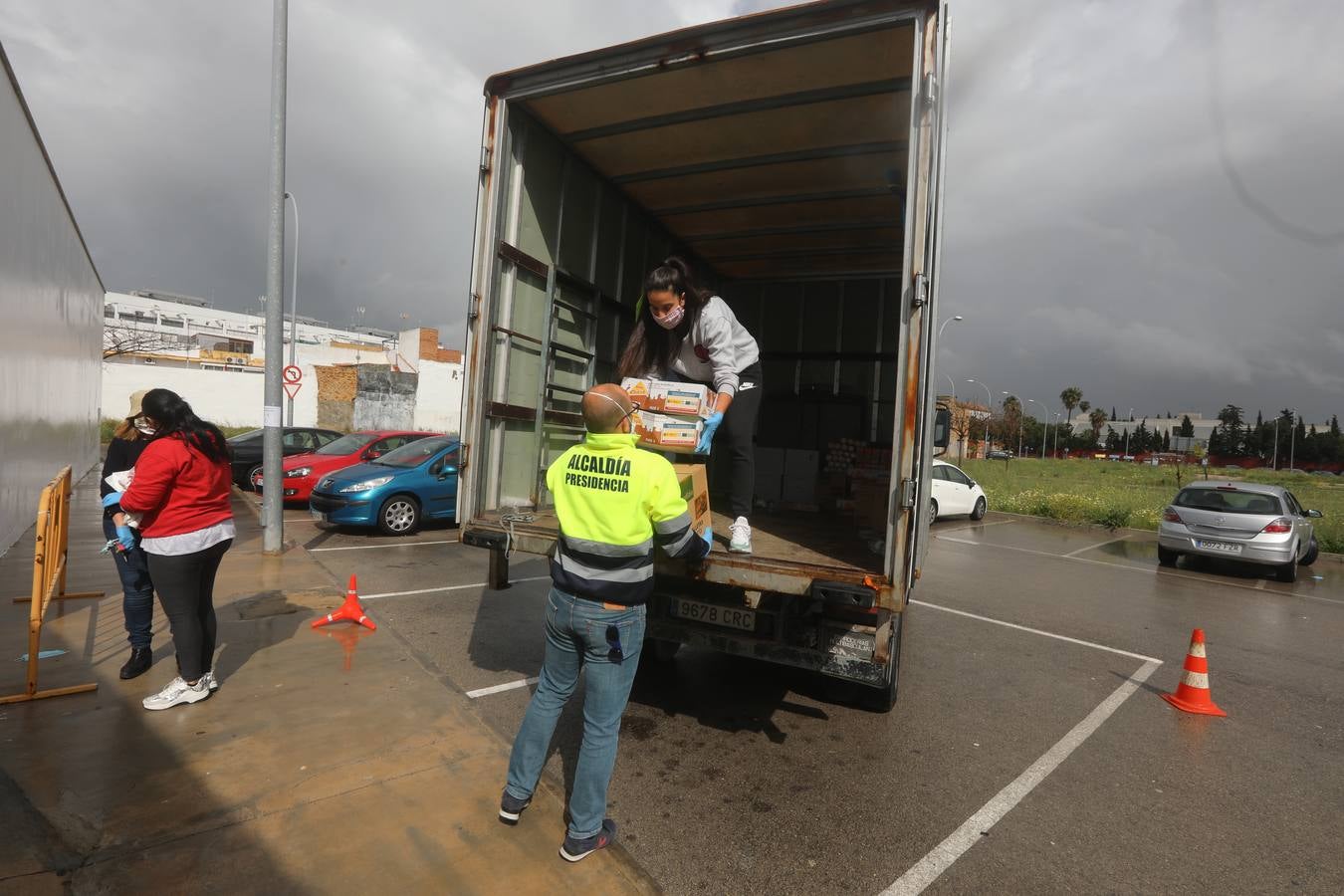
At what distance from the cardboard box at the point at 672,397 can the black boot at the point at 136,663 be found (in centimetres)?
331

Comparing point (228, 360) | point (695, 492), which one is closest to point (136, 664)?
point (695, 492)

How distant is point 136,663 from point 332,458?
7.92m

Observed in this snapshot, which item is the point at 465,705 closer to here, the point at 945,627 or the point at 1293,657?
the point at 945,627

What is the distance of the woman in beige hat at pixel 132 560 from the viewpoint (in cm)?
400

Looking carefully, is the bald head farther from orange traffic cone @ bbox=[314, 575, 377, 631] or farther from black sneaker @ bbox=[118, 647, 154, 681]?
orange traffic cone @ bbox=[314, 575, 377, 631]

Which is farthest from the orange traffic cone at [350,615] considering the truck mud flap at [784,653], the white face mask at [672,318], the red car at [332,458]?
the red car at [332,458]

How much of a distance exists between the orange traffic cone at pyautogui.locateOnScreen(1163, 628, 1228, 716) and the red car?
10489 mm

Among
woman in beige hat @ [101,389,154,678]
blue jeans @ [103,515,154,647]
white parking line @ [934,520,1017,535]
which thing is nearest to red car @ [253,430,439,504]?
woman in beige hat @ [101,389,154,678]

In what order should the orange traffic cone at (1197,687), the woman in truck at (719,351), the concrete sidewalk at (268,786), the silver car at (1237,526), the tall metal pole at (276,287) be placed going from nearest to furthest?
the concrete sidewalk at (268,786)
the woman in truck at (719,351)
the orange traffic cone at (1197,687)
the tall metal pole at (276,287)
the silver car at (1237,526)

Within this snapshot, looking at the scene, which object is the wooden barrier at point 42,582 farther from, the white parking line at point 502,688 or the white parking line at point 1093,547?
the white parking line at point 1093,547

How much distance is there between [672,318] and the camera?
4.41 metres

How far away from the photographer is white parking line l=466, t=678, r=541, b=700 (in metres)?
4.43

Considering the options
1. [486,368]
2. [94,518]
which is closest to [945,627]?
[486,368]

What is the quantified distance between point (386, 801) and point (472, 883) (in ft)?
2.32
